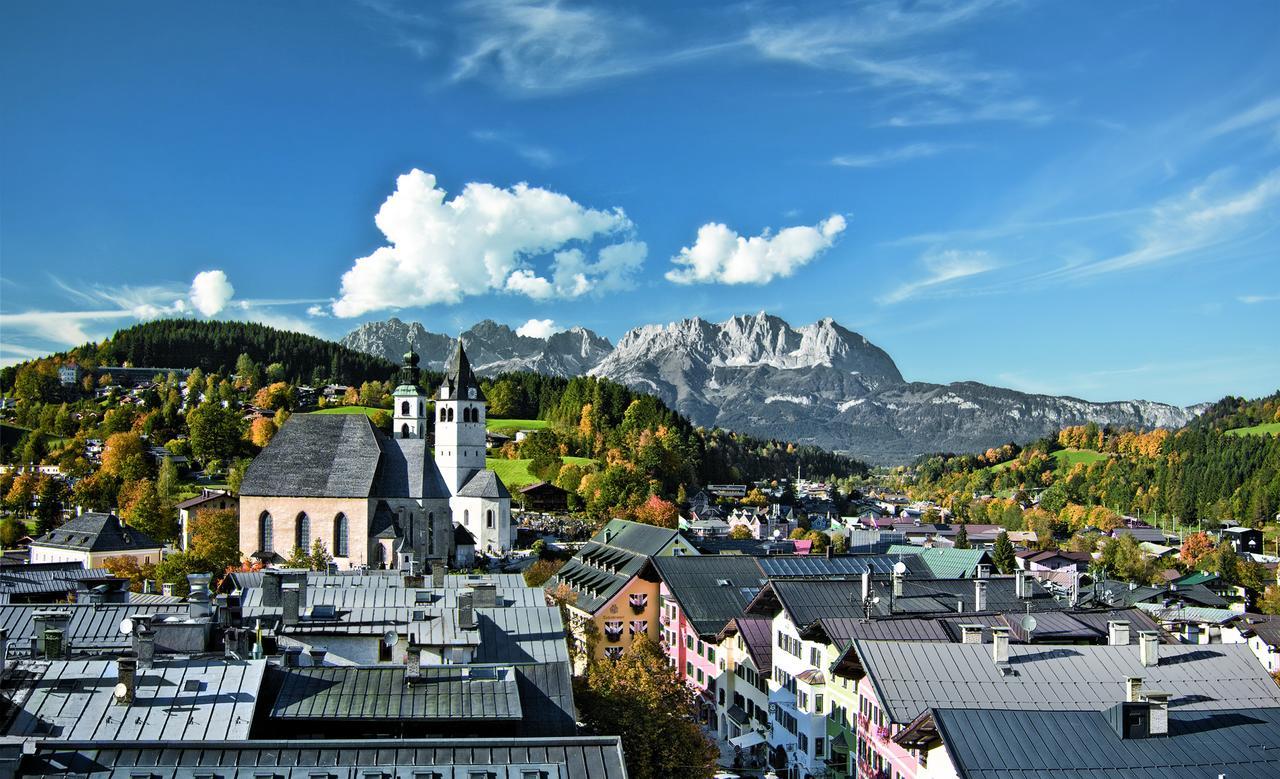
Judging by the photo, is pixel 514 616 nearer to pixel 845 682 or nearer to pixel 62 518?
pixel 845 682

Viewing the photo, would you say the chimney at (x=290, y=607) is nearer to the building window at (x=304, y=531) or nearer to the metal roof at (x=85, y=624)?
the metal roof at (x=85, y=624)

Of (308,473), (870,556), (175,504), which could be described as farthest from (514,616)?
(175,504)

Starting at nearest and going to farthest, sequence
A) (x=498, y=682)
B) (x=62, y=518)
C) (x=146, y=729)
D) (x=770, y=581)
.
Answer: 1. (x=146, y=729)
2. (x=498, y=682)
3. (x=770, y=581)
4. (x=62, y=518)

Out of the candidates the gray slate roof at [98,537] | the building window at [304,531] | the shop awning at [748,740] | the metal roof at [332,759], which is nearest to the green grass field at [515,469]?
the building window at [304,531]

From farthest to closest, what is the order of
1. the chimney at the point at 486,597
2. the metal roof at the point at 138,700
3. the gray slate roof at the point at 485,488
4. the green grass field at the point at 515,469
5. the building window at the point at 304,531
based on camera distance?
the green grass field at the point at 515,469
the gray slate roof at the point at 485,488
the building window at the point at 304,531
the chimney at the point at 486,597
the metal roof at the point at 138,700

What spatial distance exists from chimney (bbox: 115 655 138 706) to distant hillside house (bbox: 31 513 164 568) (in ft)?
260

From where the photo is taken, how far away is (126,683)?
2773 centimetres

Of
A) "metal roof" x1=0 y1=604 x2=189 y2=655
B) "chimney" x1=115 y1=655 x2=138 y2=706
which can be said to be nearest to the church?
"metal roof" x1=0 y1=604 x2=189 y2=655

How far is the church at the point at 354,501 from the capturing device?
100625mm

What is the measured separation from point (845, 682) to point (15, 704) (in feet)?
86.0

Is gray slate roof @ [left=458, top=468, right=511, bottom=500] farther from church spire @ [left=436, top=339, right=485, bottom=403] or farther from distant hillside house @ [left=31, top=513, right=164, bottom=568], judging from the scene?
distant hillside house @ [left=31, top=513, right=164, bottom=568]

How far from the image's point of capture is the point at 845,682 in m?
41.2

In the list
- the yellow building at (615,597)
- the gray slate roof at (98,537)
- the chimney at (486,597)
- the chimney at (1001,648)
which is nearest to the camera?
the chimney at (1001,648)

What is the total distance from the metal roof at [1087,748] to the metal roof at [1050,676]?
2.30m
